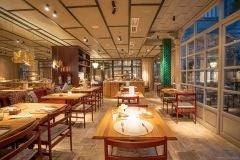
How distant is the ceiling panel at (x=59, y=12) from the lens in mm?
4000

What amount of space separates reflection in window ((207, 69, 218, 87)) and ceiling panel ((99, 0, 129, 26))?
253 centimetres

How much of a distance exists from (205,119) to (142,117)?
135 inches

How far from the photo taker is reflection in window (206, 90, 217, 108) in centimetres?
473

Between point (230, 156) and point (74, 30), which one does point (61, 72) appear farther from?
point (230, 156)

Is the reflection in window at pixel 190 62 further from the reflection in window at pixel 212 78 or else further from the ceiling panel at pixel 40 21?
the ceiling panel at pixel 40 21

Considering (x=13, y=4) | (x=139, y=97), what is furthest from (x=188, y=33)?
(x=13, y=4)

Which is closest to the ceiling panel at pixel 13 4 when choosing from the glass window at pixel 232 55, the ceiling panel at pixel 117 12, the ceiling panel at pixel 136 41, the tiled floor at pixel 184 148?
the ceiling panel at pixel 117 12

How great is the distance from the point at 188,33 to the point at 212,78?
2.40m

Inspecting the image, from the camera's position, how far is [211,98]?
16.5ft

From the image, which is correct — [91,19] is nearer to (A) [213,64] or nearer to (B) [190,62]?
(A) [213,64]

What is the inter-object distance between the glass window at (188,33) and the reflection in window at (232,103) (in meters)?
2.81

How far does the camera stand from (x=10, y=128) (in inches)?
79.5

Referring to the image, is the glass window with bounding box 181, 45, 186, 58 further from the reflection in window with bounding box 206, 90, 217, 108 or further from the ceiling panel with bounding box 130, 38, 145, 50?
the reflection in window with bounding box 206, 90, 217, 108

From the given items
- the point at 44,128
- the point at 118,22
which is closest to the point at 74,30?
the point at 118,22
